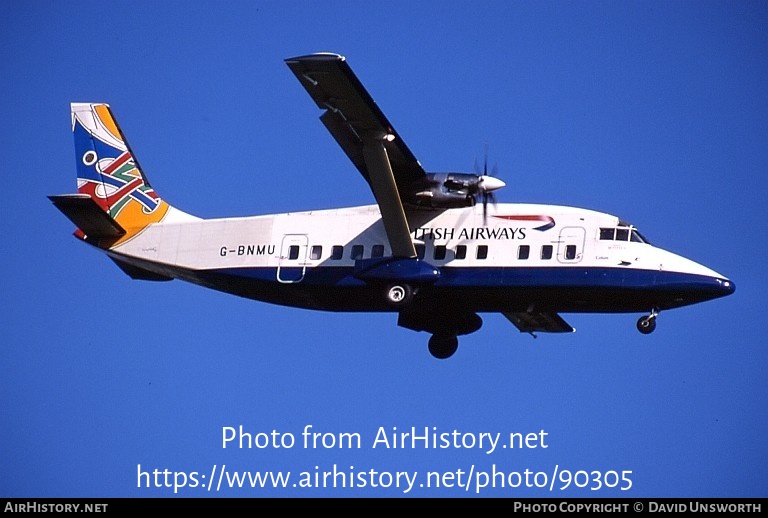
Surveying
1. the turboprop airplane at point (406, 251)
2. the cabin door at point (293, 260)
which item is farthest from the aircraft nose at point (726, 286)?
the cabin door at point (293, 260)

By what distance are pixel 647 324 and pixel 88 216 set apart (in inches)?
461

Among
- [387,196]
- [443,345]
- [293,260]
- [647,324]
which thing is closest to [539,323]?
[443,345]

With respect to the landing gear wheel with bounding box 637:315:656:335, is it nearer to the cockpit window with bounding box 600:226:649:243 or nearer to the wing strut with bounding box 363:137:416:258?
the cockpit window with bounding box 600:226:649:243

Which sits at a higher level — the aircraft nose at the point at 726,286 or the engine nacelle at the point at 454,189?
the engine nacelle at the point at 454,189

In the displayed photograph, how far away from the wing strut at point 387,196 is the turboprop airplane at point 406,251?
0.02 metres

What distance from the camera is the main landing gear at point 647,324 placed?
32.4 m

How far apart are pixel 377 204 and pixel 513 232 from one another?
2.80 m

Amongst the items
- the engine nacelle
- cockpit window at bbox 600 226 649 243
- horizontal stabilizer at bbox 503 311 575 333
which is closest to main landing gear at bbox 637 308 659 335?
cockpit window at bbox 600 226 649 243

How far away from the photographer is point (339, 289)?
33.3 meters

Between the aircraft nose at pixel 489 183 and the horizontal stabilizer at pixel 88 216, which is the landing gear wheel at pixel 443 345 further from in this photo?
the horizontal stabilizer at pixel 88 216

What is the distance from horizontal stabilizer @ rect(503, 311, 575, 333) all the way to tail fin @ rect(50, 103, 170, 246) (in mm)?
8087

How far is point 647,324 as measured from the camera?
1276 inches

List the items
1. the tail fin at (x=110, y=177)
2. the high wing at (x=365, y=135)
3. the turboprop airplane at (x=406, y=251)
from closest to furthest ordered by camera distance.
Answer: the high wing at (x=365, y=135)
the turboprop airplane at (x=406, y=251)
the tail fin at (x=110, y=177)
